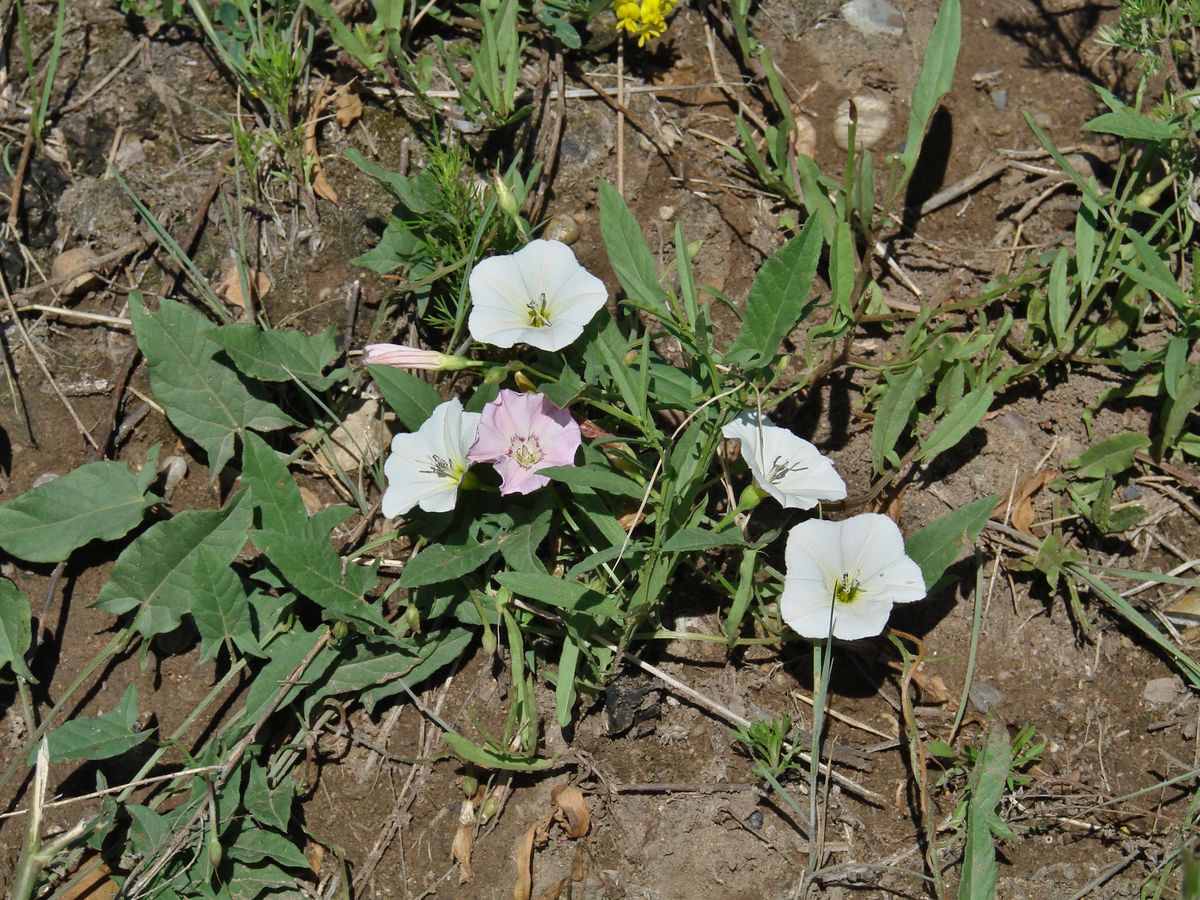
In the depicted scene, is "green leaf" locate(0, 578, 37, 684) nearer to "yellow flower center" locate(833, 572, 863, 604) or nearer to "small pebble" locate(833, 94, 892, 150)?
"yellow flower center" locate(833, 572, 863, 604)

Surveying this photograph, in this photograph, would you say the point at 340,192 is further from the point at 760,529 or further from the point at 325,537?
the point at 760,529

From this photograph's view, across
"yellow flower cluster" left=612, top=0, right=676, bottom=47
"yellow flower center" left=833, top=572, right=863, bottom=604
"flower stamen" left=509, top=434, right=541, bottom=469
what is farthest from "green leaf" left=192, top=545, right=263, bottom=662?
"yellow flower cluster" left=612, top=0, right=676, bottom=47

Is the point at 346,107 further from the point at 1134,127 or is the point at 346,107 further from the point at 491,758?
the point at 1134,127

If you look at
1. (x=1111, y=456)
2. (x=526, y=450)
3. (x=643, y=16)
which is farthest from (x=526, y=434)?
(x=1111, y=456)

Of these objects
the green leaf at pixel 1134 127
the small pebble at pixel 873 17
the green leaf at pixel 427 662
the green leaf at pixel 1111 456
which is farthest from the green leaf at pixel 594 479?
the small pebble at pixel 873 17

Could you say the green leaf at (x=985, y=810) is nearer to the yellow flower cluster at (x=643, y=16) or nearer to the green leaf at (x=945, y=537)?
the green leaf at (x=945, y=537)
